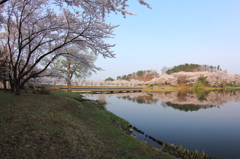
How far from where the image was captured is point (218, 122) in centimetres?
1202

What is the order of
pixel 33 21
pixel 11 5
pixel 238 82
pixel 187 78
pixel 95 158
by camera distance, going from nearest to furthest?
pixel 95 158, pixel 11 5, pixel 33 21, pixel 187 78, pixel 238 82

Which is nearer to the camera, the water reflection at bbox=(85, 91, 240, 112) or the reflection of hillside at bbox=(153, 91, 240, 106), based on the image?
the water reflection at bbox=(85, 91, 240, 112)

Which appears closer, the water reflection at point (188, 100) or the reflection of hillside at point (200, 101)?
the water reflection at point (188, 100)

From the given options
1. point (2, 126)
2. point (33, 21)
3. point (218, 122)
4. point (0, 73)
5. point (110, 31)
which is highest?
point (33, 21)

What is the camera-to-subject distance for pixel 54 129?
183 inches

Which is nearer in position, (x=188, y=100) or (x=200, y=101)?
(x=200, y=101)

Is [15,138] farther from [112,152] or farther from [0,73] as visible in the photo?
[0,73]

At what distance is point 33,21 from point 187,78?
61.6 meters

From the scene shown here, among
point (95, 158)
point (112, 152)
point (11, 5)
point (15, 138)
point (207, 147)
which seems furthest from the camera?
point (11, 5)

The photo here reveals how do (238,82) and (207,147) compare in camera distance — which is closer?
(207,147)

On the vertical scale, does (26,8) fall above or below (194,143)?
above

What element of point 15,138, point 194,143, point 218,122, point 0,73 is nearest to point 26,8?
point 0,73

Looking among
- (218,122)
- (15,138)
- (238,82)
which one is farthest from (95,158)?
(238,82)

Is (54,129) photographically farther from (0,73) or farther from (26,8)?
(0,73)
